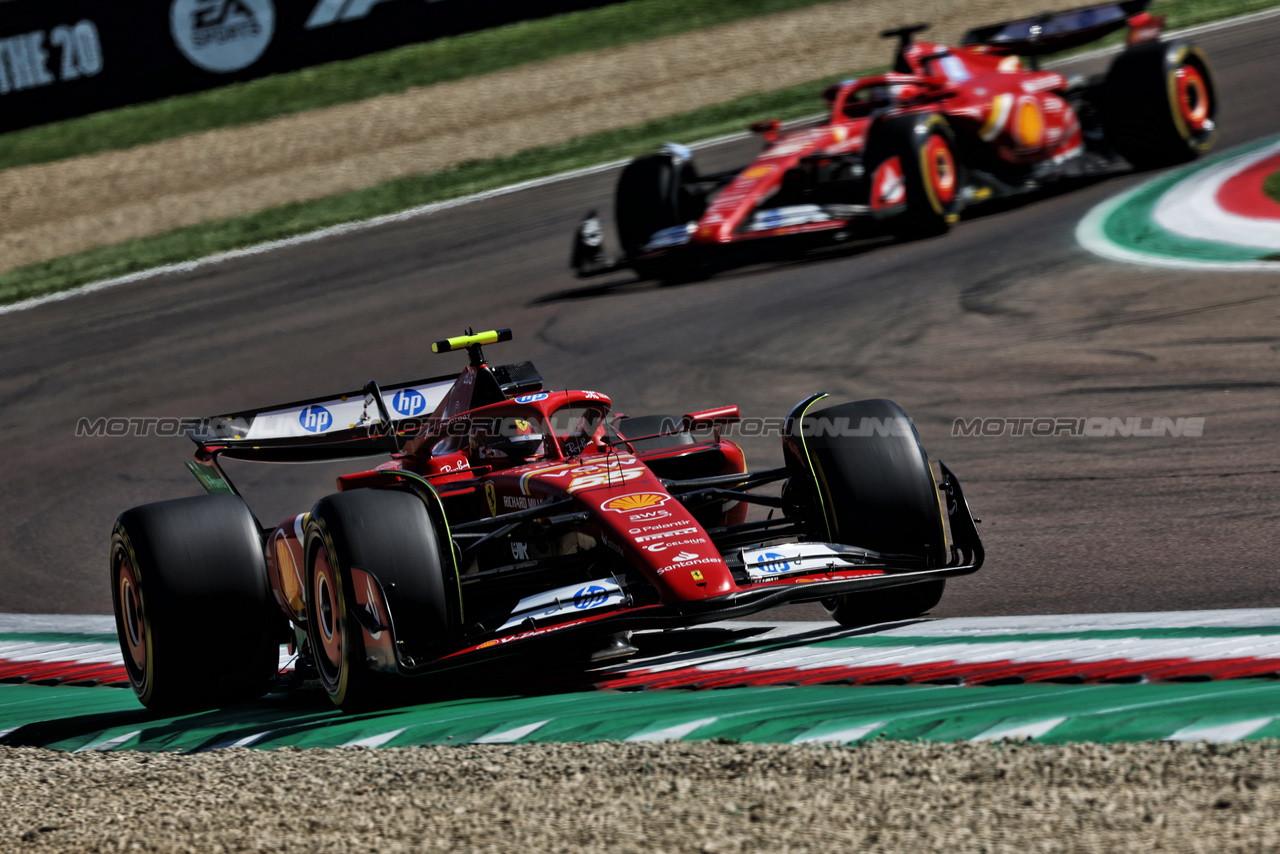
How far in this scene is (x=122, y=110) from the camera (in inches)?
938

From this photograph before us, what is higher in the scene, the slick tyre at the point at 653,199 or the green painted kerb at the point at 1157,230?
the slick tyre at the point at 653,199

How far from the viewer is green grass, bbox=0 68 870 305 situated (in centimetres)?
1902

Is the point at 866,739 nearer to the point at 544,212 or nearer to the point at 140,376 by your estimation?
the point at 140,376

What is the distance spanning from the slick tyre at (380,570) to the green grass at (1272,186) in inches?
390

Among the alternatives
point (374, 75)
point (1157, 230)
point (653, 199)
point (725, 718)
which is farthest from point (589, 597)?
point (374, 75)

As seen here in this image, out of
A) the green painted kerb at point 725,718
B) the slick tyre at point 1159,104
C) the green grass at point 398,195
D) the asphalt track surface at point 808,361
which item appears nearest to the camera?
the green painted kerb at point 725,718

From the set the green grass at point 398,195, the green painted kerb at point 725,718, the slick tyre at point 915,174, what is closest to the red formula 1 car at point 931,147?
the slick tyre at point 915,174

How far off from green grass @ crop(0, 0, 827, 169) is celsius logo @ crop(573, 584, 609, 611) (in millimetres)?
19426

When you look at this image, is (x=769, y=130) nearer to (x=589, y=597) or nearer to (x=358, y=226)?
(x=358, y=226)

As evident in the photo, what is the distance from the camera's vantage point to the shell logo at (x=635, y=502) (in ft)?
19.5

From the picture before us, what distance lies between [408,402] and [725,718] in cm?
344

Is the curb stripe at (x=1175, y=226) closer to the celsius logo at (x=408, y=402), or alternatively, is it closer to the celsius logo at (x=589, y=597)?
the celsius logo at (x=408, y=402)

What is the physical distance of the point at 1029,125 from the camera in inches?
568

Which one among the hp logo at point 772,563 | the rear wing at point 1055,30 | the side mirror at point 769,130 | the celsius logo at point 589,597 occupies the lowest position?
the hp logo at point 772,563
